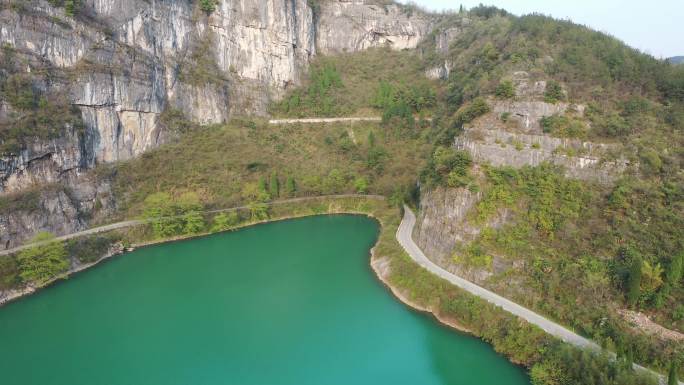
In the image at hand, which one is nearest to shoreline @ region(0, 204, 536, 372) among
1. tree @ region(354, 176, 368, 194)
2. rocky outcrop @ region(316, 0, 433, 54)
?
tree @ region(354, 176, 368, 194)

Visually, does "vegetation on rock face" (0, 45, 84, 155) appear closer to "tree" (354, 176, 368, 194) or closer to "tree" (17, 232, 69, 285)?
"tree" (17, 232, 69, 285)

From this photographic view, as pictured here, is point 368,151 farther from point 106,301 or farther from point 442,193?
point 106,301

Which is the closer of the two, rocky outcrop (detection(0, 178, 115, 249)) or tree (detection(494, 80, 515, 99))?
tree (detection(494, 80, 515, 99))

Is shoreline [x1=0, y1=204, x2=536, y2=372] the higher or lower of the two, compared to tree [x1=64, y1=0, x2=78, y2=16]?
lower

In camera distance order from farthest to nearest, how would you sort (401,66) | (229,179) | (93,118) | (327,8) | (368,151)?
(327,8) < (401,66) < (368,151) < (229,179) < (93,118)

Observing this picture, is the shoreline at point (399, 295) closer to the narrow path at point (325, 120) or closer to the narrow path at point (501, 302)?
the narrow path at point (501, 302)

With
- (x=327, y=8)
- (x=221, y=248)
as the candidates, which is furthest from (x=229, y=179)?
(x=327, y=8)
